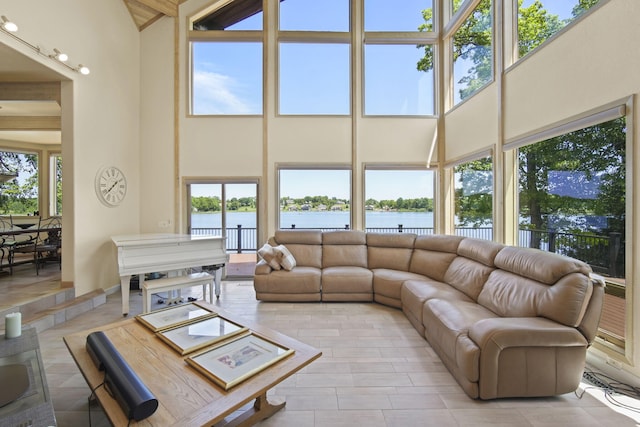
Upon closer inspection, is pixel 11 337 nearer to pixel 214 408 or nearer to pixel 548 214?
pixel 214 408

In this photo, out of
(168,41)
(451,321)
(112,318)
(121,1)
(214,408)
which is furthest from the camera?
(168,41)

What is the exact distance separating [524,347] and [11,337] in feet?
11.0

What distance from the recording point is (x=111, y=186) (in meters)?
4.29

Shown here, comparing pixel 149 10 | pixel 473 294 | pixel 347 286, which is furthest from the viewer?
pixel 149 10

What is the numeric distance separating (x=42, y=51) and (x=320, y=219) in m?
4.35

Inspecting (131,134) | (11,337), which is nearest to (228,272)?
(131,134)

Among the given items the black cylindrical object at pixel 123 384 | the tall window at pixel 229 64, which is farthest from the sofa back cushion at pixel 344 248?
the black cylindrical object at pixel 123 384

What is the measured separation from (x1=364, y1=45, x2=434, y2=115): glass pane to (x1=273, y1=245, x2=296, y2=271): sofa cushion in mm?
3030

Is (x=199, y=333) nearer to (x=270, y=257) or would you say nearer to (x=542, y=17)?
(x=270, y=257)

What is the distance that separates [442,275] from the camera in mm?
3812

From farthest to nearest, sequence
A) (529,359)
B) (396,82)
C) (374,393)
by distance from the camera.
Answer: (396,82) → (374,393) → (529,359)

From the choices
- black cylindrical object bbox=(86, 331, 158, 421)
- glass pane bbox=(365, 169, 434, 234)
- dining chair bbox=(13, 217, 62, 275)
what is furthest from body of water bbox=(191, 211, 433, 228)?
black cylindrical object bbox=(86, 331, 158, 421)

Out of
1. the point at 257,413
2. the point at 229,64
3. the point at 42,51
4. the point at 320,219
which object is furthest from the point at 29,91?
the point at 257,413

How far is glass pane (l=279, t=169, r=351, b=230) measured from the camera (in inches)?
209
